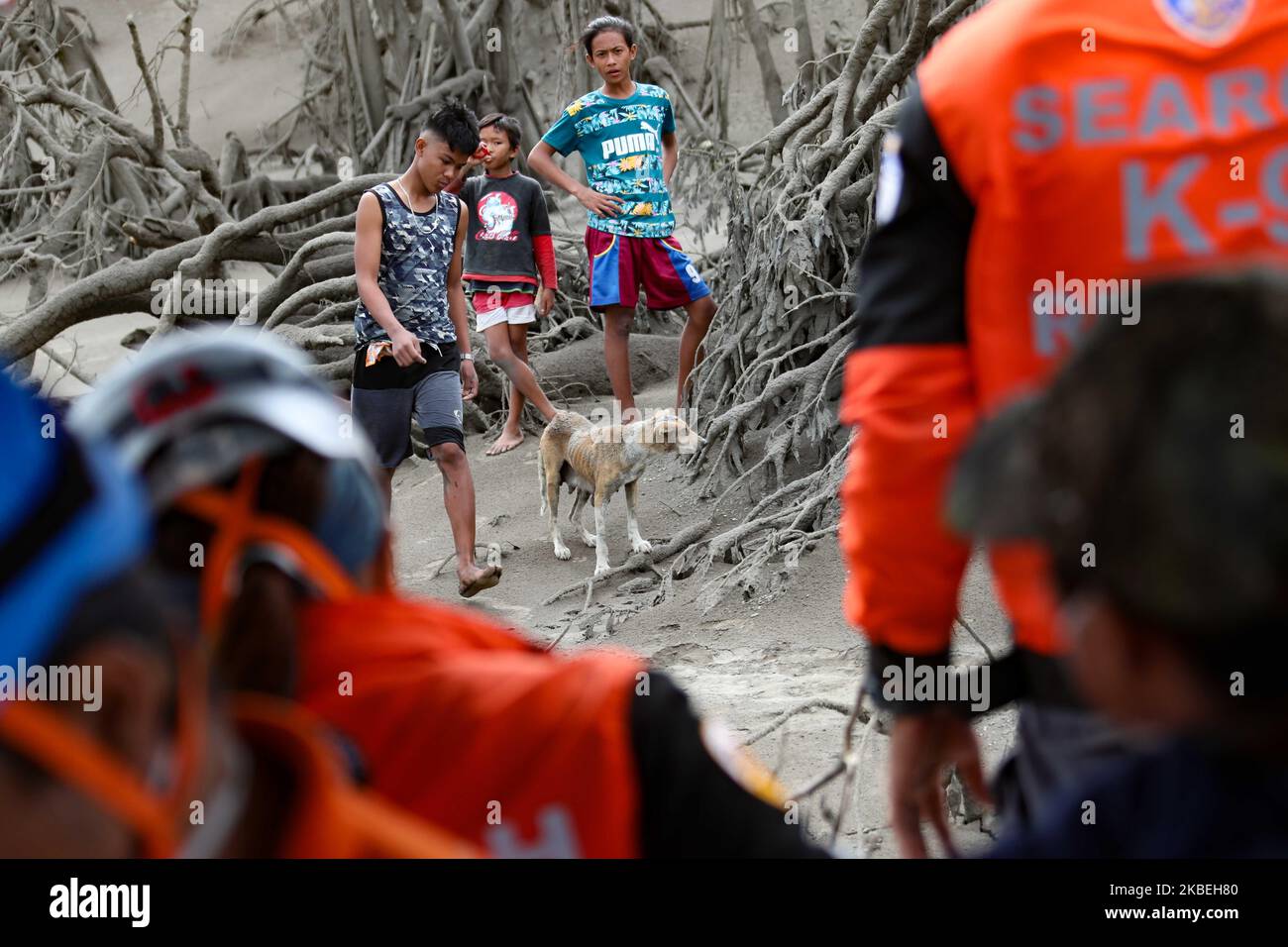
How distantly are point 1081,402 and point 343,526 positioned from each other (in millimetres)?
651

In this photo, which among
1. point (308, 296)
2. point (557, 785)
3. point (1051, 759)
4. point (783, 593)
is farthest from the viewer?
point (308, 296)

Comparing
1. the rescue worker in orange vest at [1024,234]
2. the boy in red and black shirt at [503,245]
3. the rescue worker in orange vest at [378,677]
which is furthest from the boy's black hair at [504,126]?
the rescue worker in orange vest at [378,677]

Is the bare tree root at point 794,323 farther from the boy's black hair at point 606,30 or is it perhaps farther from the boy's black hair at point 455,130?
the boy's black hair at point 455,130

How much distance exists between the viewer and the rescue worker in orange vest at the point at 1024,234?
133 cm

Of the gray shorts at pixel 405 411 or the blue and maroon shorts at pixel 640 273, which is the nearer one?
the gray shorts at pixel 405 411

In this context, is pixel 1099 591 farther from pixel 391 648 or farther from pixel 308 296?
pixel 308 296

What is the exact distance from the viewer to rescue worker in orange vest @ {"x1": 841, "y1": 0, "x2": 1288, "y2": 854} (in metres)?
1.33

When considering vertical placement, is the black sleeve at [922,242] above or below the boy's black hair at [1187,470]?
above

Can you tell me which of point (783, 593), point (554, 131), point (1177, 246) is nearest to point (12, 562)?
point (1177, 246)

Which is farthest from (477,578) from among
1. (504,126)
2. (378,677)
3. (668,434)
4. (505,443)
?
(378,677)

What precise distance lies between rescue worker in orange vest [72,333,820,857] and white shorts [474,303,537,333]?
5.44 m

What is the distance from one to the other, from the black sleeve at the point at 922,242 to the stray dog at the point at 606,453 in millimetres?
3726

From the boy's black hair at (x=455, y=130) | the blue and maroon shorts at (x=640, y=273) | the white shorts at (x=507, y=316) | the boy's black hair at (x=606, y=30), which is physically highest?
the boy's black hair at (x=606, y=30)

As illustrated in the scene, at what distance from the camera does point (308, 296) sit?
6.79m
